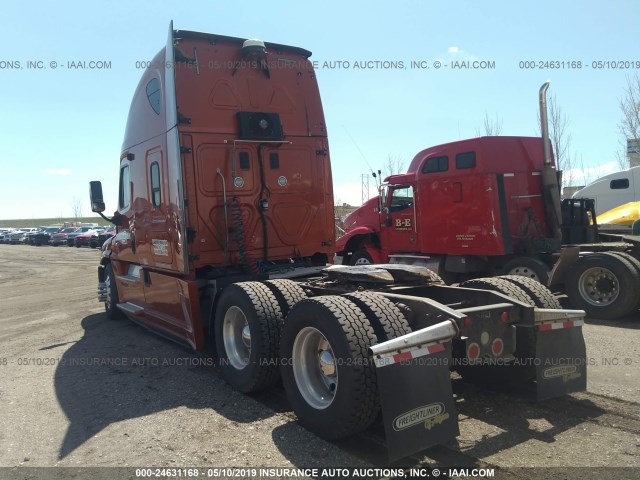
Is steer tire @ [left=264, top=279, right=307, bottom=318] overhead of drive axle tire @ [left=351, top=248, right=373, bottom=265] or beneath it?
overhead

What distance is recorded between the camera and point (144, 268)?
7477mm

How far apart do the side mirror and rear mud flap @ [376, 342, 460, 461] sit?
6419 millimetres

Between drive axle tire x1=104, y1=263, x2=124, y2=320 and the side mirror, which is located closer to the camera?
the side mirror

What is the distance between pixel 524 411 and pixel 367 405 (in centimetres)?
155

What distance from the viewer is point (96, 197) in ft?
27.4

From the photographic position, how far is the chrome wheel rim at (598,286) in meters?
8.23

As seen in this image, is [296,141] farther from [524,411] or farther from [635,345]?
[635,345]

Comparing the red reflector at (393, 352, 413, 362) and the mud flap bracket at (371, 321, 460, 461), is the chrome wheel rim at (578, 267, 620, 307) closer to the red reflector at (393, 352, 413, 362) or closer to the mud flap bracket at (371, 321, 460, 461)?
the mud flap bracket at (371, 321, 460, 461)

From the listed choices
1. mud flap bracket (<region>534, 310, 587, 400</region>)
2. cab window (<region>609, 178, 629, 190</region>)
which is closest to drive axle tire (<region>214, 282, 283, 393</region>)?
mud flap bracket (<region>534, 310, 587, 400</region>)

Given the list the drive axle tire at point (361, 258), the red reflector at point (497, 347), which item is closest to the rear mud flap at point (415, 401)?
the red reflector at point (497, 347)

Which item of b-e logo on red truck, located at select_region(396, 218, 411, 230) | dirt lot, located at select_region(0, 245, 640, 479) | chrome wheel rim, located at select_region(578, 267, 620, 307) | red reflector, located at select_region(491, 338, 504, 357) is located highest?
b-e logo on red truck, located at select_region(396, 218, 411, 230)

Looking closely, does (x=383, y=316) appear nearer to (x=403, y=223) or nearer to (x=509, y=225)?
(x=509, y=225)

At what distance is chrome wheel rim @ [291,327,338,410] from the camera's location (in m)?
4.15

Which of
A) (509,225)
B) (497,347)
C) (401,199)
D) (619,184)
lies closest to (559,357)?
(497,347)
